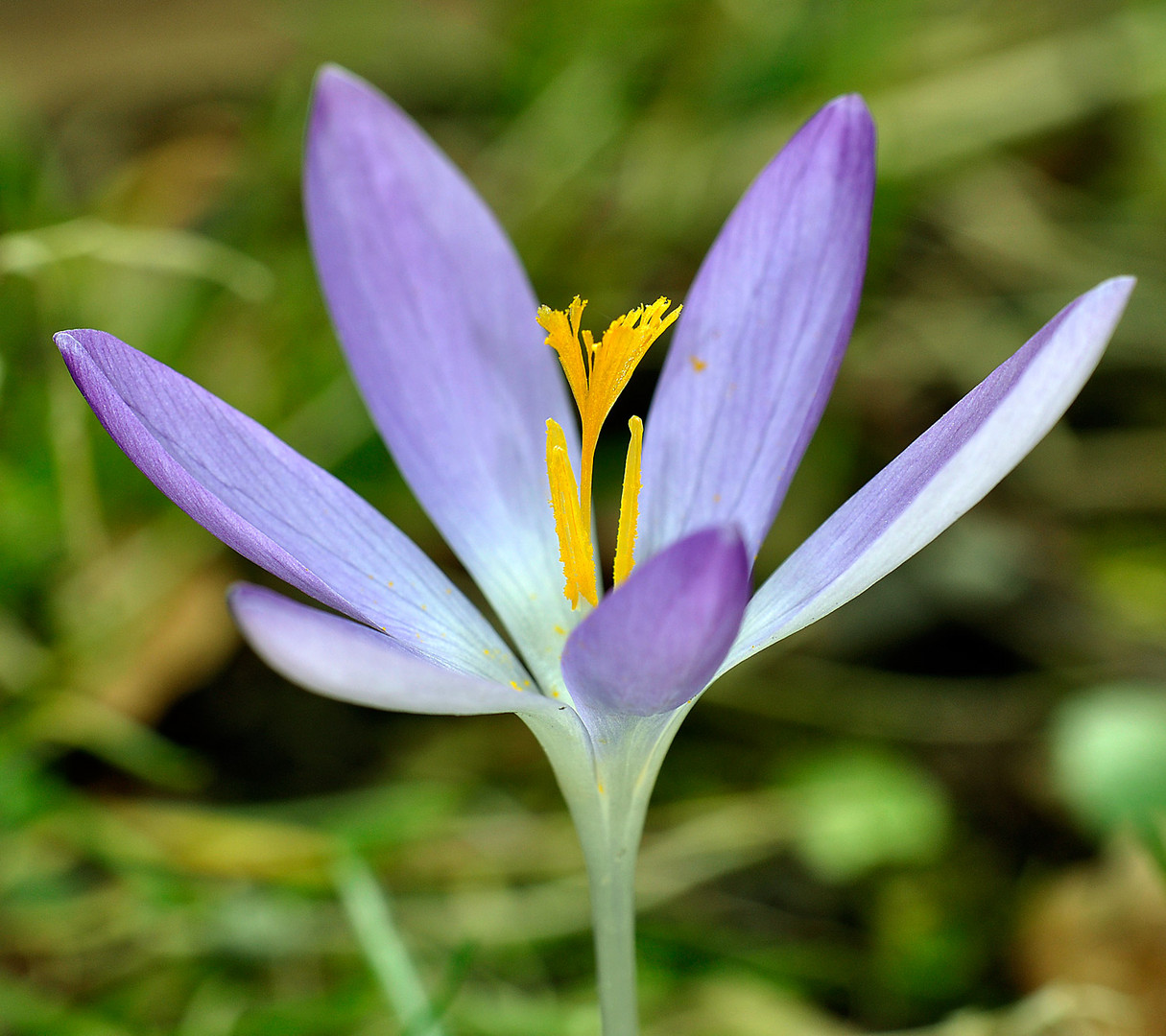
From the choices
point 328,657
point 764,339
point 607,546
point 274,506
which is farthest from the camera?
point 607,546

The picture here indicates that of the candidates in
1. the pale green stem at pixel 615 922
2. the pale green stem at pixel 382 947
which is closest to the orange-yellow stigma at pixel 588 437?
the pale green stem at pixel 615 922

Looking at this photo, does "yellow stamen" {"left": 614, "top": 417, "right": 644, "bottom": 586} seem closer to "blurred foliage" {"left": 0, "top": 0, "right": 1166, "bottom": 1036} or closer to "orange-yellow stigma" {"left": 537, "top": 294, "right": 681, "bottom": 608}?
"orange-yellow stigma" {"left": 537, "top": 294, "right": 681, "bottom": 608}

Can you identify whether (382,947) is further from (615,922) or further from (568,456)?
(568,456)

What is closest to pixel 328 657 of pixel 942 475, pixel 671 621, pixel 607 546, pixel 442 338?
pixel 671 621

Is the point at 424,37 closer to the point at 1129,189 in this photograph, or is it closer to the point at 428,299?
the point at 1129,189

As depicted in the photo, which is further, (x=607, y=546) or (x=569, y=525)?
(x=607, y=546)
